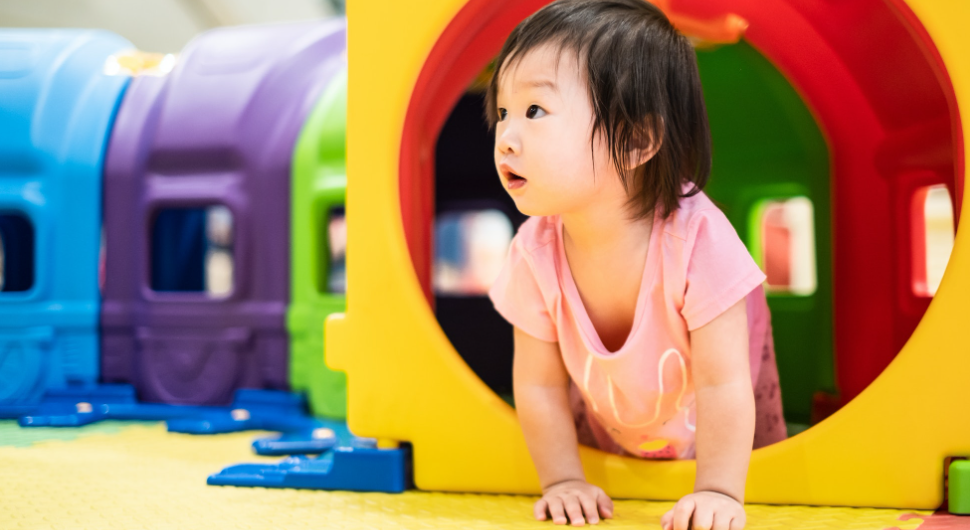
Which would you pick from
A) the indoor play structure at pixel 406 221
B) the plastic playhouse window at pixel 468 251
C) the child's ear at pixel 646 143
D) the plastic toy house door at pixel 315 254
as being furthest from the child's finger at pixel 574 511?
the plastic playhouse window at pixel 468 251

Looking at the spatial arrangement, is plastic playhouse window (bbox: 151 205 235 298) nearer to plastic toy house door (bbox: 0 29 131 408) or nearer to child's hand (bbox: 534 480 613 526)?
plastic toy house door (bbox: 0 29 131 408)

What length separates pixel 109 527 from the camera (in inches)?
27.1

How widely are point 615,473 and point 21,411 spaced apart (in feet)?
4.53

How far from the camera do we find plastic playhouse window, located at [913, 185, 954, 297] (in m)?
1.25

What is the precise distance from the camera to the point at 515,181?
2.38ft

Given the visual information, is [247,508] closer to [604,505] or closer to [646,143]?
[604,505]

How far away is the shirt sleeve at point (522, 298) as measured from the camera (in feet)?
2.74

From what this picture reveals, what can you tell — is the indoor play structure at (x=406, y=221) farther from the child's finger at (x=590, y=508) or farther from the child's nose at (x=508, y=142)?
the child's nose at (x=508, y=142)

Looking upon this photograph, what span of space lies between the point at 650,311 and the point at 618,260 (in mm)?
63

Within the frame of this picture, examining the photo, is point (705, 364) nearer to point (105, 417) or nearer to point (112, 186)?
point (105, 417)

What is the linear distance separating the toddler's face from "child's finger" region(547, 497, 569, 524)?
0.28m

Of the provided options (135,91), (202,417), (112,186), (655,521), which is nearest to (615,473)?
(655,521)

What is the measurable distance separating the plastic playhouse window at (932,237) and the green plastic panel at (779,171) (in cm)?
16

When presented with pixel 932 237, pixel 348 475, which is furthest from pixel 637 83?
pixel 932 237
